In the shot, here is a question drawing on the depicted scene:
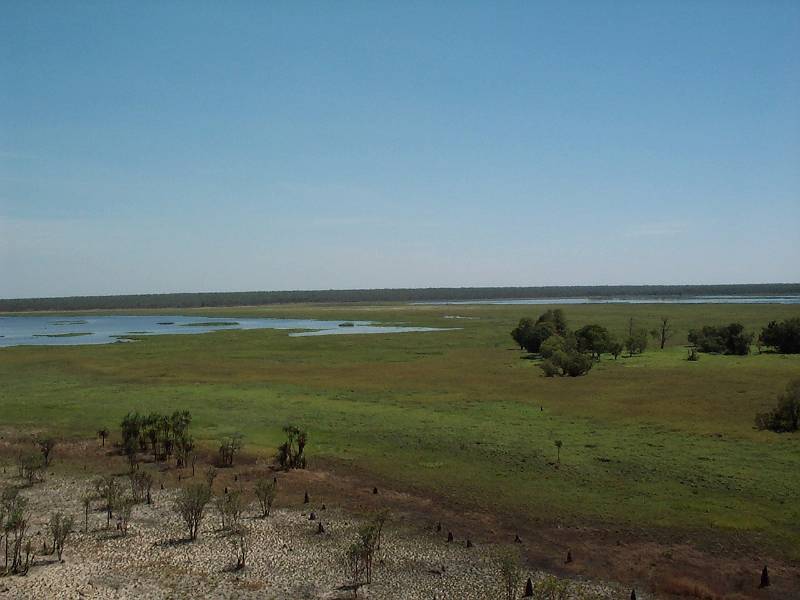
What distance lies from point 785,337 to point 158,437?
73.3 meters

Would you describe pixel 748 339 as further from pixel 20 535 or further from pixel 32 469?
pixel 20 535

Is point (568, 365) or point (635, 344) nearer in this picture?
point (568, 365)

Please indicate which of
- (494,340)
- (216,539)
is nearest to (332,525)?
(216,539)

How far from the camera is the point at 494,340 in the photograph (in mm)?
96688

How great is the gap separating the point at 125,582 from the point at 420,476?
14.8 meters

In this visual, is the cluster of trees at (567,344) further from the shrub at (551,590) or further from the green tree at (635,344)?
the shrub at (551,590)

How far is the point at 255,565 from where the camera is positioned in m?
20.5

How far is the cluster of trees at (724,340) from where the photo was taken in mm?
75500

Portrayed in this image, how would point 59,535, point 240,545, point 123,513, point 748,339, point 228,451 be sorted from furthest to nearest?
point 748,339 → point 228,451 → point 123,513 → point 240,545 → point 59,535

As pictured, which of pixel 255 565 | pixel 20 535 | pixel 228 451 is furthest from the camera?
pixel 228 451

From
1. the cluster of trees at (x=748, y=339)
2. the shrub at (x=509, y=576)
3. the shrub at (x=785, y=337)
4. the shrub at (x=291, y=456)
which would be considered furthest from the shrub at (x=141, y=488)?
the shrub at (x=785, y=337)

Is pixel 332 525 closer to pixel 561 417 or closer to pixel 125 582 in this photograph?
pixel 125 582

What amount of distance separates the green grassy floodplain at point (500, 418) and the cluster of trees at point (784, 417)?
52.1 inches

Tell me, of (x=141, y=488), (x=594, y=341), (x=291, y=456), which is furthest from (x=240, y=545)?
(x=594, y=341)
